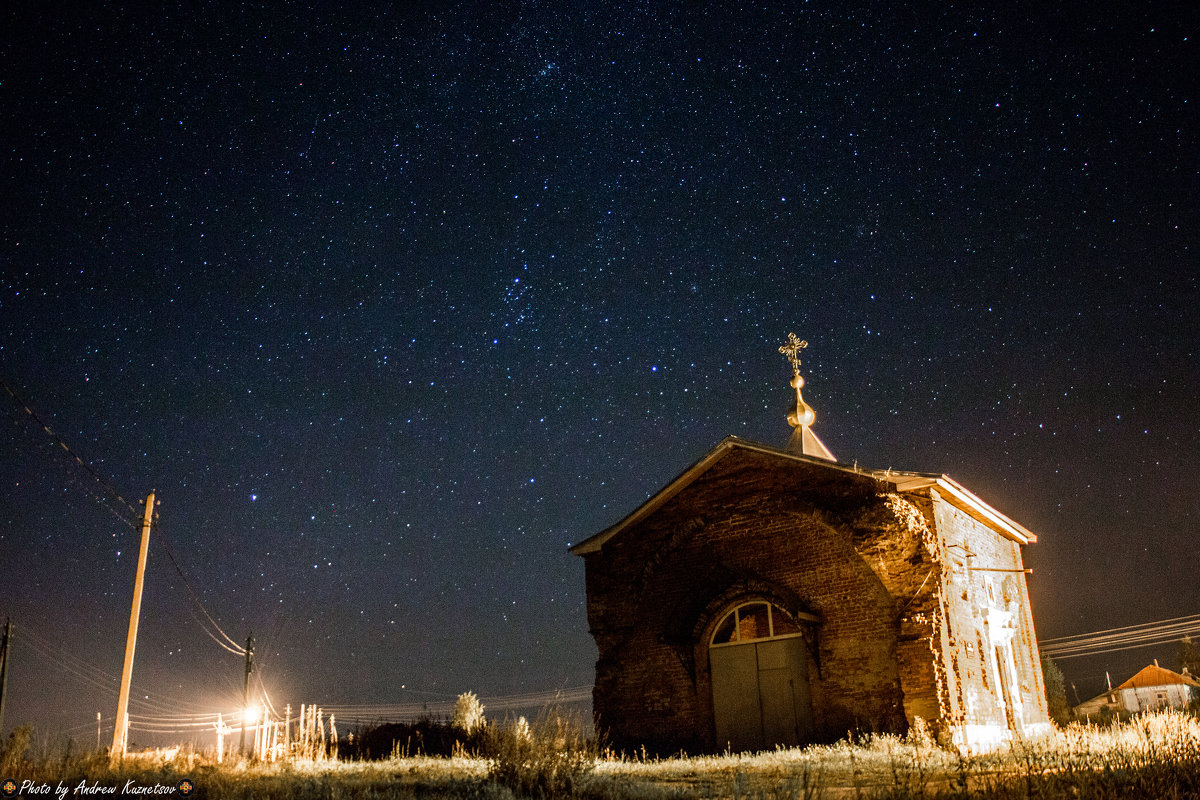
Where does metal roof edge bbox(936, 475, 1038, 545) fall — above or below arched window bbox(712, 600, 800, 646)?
above

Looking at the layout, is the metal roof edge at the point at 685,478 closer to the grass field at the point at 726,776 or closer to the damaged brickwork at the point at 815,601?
the damaged brickwork at the point at 815,601

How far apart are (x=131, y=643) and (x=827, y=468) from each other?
1579cm

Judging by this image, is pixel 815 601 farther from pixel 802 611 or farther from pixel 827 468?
pixel 827 468

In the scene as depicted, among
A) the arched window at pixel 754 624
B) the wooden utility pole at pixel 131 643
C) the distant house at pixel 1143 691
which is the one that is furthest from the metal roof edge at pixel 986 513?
the distant house at pixel 1143 691

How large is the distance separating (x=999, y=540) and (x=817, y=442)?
18.3 ft

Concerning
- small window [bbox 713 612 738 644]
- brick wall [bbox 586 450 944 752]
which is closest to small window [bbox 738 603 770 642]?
small window [bbox 713 612 738 644]

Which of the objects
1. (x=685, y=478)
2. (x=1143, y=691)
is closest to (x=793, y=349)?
(x=685, y=478)

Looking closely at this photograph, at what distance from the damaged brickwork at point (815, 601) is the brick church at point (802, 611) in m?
0.03

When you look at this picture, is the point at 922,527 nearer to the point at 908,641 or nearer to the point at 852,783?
the point at 908,641

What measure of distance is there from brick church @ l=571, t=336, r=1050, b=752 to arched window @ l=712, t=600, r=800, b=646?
3 centimetres

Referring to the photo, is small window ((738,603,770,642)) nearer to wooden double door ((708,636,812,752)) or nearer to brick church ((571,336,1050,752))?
brick church ((571,336,1050,752))

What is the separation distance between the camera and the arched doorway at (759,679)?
16.8m

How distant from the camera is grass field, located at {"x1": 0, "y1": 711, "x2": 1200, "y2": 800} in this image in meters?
8.34

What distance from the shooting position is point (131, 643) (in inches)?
767
